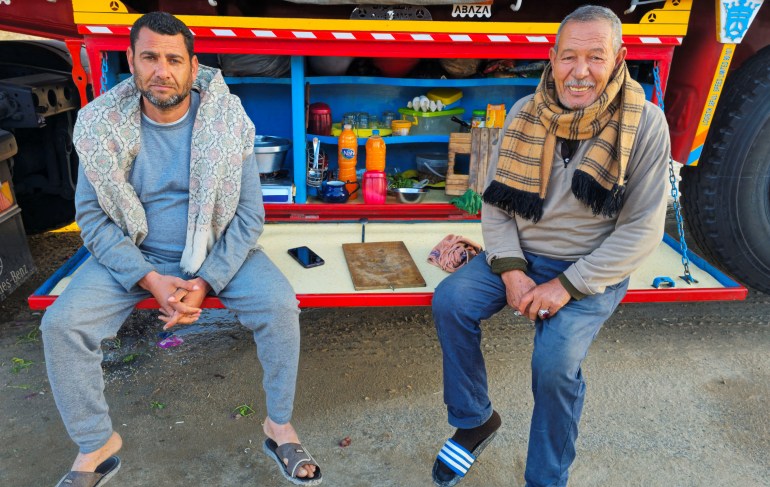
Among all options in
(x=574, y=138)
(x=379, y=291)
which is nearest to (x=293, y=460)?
(x=379, y=291)

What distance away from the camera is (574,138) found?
2.38m

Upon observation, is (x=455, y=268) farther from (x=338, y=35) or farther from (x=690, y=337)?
(x=690, y=337)

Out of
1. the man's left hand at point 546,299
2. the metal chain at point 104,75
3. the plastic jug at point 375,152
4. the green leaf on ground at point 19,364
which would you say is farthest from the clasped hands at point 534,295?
the green leaf on ground at point 19,364

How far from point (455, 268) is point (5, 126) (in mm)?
2611

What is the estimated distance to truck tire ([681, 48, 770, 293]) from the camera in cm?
343

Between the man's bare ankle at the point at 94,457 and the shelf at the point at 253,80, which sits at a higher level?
the shelf at the point at 253,80

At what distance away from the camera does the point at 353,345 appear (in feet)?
11.3

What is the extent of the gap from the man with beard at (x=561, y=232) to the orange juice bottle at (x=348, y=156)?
1.31 m

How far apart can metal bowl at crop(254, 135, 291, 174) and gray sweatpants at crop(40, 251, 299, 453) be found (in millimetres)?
1056

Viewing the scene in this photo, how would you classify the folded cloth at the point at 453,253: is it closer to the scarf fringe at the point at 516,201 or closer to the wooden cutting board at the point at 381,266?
the wooden cutting board at the point at 381,266

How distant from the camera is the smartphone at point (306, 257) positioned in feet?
10.2

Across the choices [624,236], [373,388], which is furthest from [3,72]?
[624,236]

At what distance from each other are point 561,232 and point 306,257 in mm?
1268

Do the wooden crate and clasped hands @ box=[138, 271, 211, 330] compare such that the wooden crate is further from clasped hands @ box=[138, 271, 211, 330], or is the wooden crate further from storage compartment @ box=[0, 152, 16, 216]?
storage compartment @ box=[0, 152, 16, 216]
